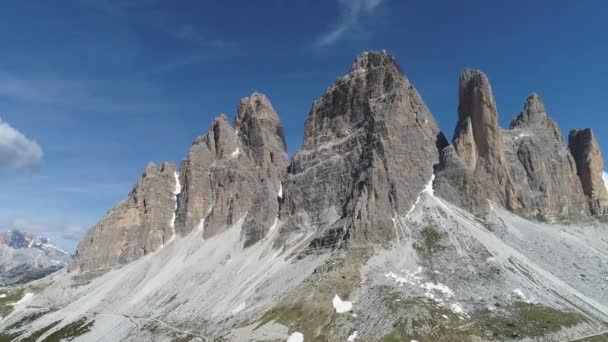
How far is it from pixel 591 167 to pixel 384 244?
8038cm

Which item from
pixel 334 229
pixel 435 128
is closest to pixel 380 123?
pixel 435 128

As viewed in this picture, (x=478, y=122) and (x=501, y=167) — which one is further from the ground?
(x=478, y=122)

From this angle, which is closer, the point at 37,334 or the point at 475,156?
the point at 475,156

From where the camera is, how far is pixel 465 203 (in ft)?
449

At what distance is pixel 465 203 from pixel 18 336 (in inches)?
5564

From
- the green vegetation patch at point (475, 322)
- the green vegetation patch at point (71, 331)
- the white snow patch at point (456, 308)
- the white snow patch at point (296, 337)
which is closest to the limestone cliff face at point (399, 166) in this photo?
the white snow patch at point (456, 308)

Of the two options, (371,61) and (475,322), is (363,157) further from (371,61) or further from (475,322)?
(475,322)

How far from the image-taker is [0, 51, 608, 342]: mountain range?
9700cm

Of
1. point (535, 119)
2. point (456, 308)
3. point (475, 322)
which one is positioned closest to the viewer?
point (475, 322)

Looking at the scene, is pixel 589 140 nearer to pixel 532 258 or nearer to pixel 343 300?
pixel 532 258

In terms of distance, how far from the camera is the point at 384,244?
401 feet

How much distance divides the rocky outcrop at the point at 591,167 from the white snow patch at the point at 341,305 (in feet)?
297

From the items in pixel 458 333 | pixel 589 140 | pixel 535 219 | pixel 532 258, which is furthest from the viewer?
pixel 589 140

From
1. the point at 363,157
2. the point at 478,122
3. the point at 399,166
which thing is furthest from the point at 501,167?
the point at 363,157
